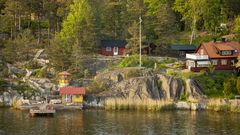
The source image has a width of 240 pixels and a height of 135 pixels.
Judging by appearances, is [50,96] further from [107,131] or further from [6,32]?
[6,32]

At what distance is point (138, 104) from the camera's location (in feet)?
224

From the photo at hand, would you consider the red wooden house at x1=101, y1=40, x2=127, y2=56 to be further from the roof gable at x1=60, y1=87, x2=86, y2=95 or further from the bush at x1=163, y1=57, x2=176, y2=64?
the roof gable at x1=60, y1=87, x2=86, y2=95

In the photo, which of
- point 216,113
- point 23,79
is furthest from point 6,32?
point 216,113

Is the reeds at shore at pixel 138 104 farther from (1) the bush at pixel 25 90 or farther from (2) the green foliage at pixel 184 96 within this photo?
(1) the bush at pixel 25 90

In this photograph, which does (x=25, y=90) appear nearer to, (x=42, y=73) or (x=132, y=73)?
(x=42, y=73)

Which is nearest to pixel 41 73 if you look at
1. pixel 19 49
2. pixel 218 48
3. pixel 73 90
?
pixel 19 49

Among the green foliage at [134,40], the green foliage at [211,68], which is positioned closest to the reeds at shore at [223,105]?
the green foliage at [211,68]

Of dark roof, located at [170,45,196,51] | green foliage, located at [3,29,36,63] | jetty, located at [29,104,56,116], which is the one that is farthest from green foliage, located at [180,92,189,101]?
green foliage, located at [3,29,36,63]

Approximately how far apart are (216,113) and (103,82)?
50.0 feet

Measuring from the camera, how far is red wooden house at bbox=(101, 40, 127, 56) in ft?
277

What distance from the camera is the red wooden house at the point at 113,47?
84500 millimetres

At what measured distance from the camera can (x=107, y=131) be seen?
55406mm

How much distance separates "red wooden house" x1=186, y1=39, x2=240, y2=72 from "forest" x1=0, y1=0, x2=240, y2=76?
22.8ft

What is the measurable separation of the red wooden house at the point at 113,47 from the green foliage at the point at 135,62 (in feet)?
15.1
